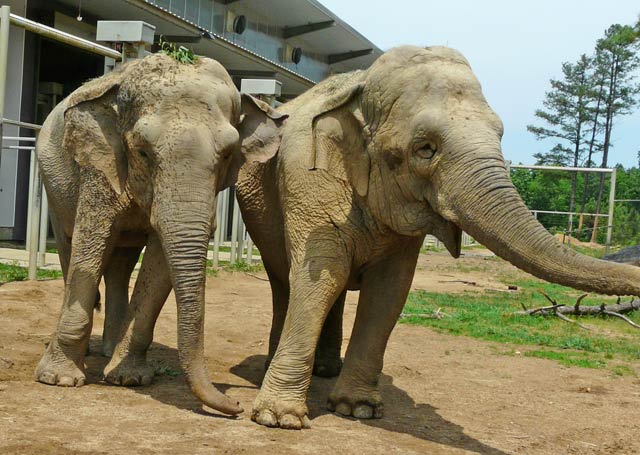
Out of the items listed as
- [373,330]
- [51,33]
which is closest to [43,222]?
[51,33]

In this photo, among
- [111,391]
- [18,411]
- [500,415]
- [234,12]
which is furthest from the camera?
[234,12]

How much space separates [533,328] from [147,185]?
667 centimetres

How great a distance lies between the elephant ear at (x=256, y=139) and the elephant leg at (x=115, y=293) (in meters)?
1.41

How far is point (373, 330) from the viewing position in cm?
582

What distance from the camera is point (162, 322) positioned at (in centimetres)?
916

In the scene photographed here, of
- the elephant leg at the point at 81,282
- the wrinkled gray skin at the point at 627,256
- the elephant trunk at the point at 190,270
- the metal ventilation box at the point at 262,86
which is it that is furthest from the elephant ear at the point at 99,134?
the wrinkled gray skin at the point at 627,256

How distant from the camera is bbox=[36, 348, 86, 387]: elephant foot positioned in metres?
5.85

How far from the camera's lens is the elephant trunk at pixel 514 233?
13.0 ft

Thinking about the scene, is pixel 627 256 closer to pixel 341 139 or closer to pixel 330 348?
pixel 330 348

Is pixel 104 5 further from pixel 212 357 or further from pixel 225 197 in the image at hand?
pixel 212 357

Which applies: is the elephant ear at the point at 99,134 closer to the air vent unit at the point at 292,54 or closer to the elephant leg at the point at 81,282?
the elephant leg at the point at 81,282

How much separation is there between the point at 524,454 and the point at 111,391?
2689 millimetres

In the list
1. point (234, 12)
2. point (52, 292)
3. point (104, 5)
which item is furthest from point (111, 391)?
point (234, 12)

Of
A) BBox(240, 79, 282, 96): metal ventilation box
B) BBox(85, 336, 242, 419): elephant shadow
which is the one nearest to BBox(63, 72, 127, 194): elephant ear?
BBox(85, 336, 242, 419): elephant shadow
